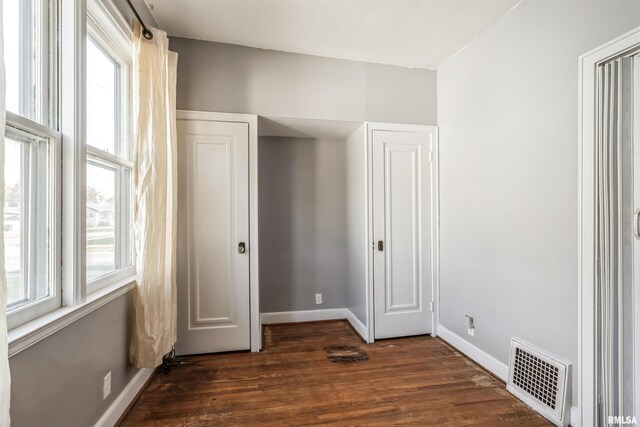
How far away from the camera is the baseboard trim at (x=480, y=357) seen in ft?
5.38

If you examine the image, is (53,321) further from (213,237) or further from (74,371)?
(213,237)

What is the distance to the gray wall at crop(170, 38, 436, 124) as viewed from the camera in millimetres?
2447

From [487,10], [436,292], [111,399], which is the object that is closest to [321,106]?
[487,10]

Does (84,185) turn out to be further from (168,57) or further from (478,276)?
(478,276)

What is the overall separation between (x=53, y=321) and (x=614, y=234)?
8.69 ft

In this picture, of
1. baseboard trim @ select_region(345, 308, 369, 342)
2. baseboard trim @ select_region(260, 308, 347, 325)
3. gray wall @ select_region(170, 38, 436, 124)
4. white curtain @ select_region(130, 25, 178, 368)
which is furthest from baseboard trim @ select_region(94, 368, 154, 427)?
gray wall @ select_region(170, 38, 436, 124)

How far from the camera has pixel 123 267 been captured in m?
1.98

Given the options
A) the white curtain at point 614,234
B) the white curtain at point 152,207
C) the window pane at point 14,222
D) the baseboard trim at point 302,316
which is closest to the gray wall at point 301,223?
the baseboard trim at point 302,316

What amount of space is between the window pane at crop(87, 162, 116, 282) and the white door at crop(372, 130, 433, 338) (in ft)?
6.75

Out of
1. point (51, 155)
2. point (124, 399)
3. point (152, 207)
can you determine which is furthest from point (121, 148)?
point (124, 399)

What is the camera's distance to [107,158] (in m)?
1.75

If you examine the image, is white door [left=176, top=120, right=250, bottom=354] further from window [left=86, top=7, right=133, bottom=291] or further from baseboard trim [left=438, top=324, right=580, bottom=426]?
baseboard trim [left=438, top=324, right=580, bottom=426]

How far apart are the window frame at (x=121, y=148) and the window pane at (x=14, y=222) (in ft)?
1.68

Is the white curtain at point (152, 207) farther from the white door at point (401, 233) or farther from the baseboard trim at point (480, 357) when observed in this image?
the baseboard trim at point (480, 357)
